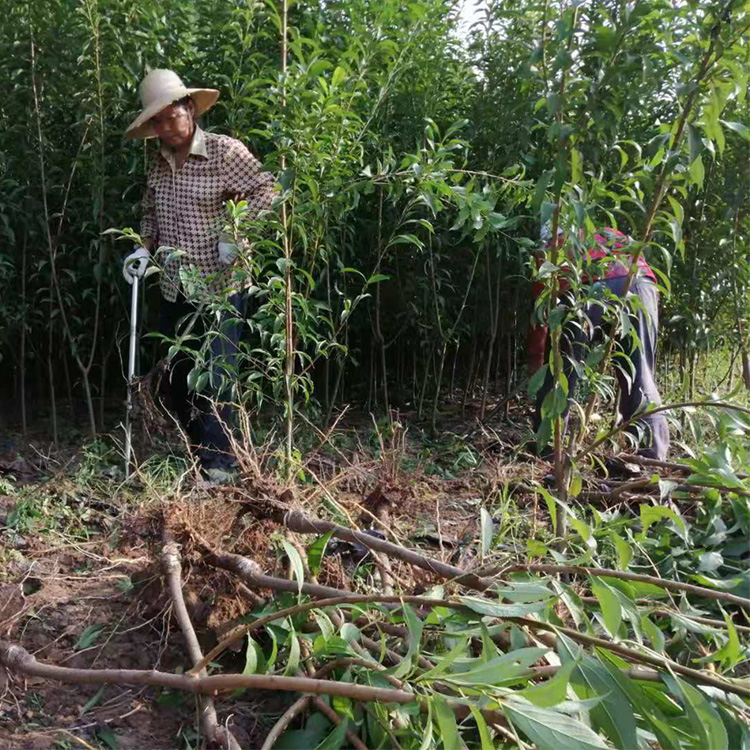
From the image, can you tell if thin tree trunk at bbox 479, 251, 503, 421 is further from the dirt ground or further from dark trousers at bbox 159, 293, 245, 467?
the dirt ground

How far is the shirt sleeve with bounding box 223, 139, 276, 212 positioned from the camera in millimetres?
3545

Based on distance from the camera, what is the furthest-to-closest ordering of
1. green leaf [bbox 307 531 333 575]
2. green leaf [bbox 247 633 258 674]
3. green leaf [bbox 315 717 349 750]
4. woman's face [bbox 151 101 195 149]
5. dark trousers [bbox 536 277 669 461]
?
1. woman's face [bbox 151 101 195 149]
2. dark trousers [bbox 536 277 669 461]
3. green leaf [bbox 307 531 333 575]
4. green leaf [bbox 247 633 258 674]
5. green leaf [bbox 315 717 349 750]

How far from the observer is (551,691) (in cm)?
135

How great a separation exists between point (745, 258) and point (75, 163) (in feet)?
12.7

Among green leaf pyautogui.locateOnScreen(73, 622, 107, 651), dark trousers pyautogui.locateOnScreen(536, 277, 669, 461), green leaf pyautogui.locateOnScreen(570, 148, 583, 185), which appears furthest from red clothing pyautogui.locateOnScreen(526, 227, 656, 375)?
green leaf pyautogui.locateOnScreen(73, 622, 107, 651)

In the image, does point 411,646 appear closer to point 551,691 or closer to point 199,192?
point 551,691

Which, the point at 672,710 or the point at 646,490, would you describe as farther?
the point at 646,490


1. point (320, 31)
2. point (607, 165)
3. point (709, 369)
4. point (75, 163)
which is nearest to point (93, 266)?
point (75, 163)

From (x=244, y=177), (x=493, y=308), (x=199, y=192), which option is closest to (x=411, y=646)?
(x=244, y=177)

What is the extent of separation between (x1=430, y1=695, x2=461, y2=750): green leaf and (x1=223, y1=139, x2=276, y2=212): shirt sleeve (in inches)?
102

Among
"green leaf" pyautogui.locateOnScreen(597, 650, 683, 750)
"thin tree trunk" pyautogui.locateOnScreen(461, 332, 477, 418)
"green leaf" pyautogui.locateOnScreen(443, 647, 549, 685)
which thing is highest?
"green leaf" pyautogui.locateOnScreen(443, 647, 549, 685)

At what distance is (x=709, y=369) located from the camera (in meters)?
6.12

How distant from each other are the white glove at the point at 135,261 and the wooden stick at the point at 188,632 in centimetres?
182

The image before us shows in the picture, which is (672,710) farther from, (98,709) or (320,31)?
(320,31)
